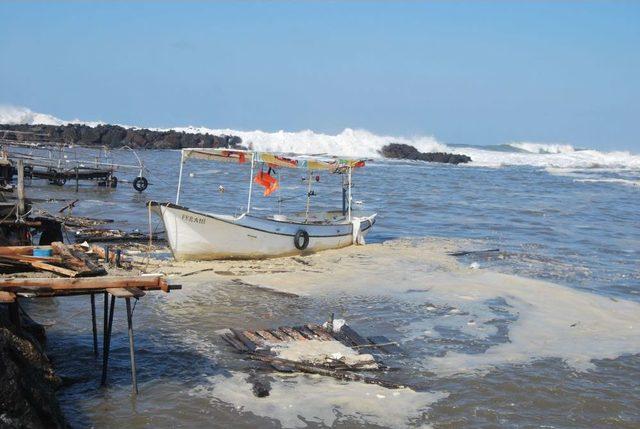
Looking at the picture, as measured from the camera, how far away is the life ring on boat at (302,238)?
17.7 metres

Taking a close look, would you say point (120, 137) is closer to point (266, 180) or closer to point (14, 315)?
point (266, 180)

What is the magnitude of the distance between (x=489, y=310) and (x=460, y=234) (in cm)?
1010

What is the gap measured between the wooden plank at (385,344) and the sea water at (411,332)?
239mm

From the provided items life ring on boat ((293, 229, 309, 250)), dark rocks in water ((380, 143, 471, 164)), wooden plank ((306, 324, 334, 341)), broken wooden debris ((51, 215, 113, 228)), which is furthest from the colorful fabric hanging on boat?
dark rocks in water ((380, 143, 471, 164))

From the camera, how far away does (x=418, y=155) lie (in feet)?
261

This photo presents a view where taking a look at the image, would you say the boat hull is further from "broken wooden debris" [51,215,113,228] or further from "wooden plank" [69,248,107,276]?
"wooden plank" [69,248,107,276]

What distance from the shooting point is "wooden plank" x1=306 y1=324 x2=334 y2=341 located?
1035cm

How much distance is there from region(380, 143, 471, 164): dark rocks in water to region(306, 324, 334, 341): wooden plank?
219 ft

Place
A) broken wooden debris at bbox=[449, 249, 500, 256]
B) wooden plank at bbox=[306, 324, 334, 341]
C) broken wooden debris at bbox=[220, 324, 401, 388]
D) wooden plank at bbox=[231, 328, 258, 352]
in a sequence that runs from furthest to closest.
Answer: broken wooden debris at bbox=[449, 249, 500, 256] < wooden plank at bbox=[306, 324, 334, 341] < wooden plank at bbox=[231, 328, 258, 352] < broken wooden debris at bbox=[220, 324, 401, 388]

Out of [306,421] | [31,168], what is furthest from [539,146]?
[306,421]

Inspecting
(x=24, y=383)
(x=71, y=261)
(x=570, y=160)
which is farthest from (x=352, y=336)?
(x=570, y=160)

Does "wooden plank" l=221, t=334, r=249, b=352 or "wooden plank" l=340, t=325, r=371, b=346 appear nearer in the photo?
"wooden plank" l=221, t=334, r=249, b=352

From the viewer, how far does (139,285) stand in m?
7.50

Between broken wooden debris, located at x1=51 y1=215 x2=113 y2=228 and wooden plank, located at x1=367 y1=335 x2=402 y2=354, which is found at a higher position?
broken wooden debris, located at x1=51 y1=215 x2=113 y2=228
